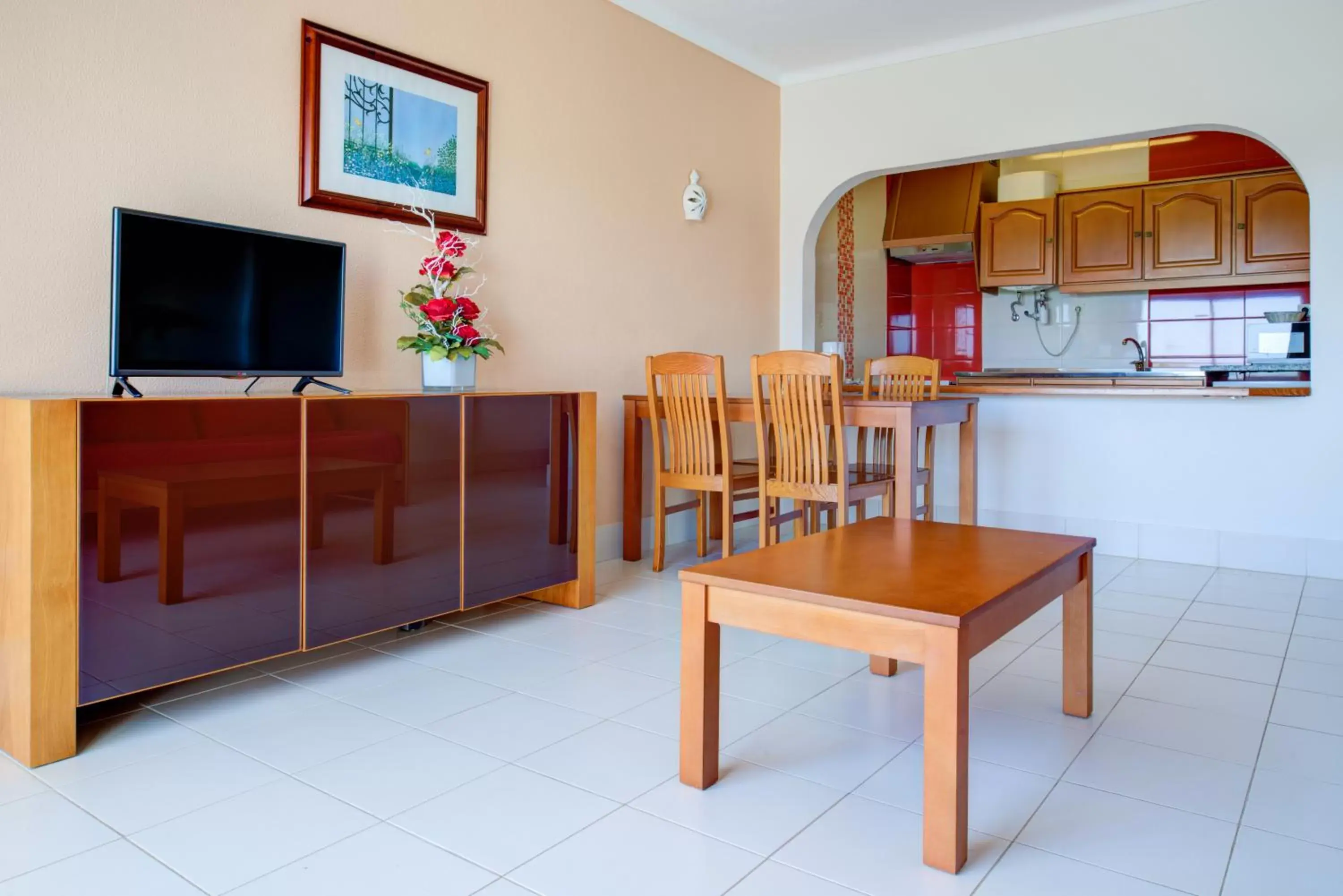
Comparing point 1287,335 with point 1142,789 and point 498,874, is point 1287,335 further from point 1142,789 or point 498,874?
point 498,874

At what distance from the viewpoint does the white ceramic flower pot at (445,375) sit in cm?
292

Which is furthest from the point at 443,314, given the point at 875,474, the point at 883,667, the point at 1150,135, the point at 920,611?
the point at 1150,135

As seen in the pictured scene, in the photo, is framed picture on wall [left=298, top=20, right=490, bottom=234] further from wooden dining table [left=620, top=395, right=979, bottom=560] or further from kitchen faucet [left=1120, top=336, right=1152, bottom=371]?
kitchen faucet [left=1120, top=336, right=1152, bottom=371]

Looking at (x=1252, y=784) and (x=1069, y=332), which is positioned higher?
(x=1069, y=332)

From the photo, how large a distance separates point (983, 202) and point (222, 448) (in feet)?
18.7

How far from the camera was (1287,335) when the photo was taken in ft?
18.3

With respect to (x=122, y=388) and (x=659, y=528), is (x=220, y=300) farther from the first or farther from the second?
(x=659, y=528)

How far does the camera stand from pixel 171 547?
210cm

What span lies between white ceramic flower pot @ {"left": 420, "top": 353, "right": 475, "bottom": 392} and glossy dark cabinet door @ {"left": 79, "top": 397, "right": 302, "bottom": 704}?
0.62 metres

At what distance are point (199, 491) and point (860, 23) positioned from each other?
372cm

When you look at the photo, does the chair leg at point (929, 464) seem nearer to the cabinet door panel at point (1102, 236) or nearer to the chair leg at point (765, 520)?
the chair leg at point (765, 520)

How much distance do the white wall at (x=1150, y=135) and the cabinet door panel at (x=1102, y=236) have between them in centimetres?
178

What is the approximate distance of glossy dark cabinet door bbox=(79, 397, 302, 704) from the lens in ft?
6.53

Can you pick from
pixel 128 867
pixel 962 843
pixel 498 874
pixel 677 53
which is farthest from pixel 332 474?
pixel 677 53
